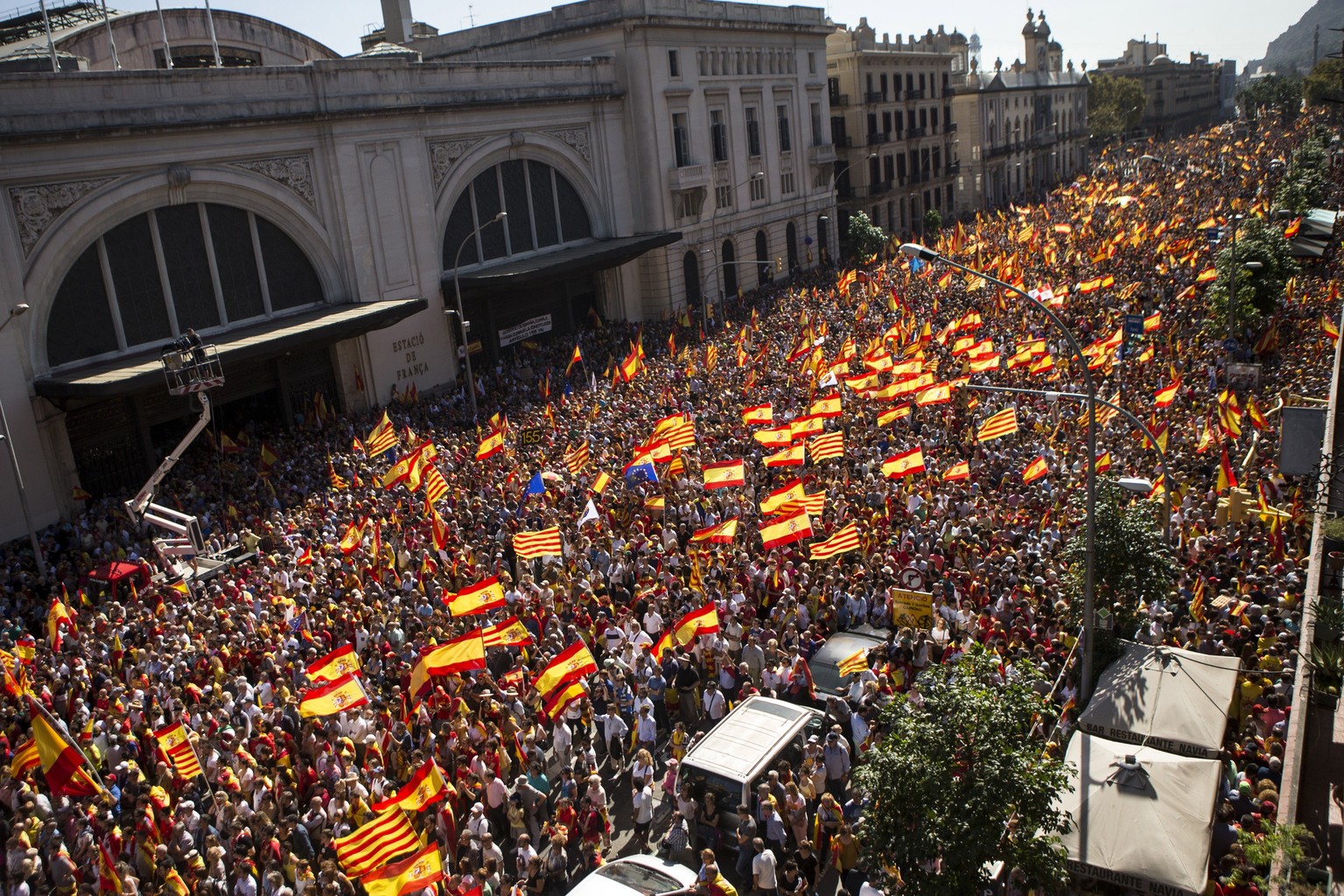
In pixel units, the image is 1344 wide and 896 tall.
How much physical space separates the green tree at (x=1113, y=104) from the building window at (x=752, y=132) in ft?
287

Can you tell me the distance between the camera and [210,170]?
33.6 metres

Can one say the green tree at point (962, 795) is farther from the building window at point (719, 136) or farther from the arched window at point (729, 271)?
the building window at point (719, 136)

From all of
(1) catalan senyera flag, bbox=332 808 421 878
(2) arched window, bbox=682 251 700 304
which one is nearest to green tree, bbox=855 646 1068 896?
(1) catalan senyera flag, bbox=332 808 421 878

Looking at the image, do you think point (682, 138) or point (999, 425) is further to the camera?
point (682, 138)

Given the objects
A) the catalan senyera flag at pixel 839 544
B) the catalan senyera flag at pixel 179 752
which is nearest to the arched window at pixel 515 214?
the catalan senyera flag at pixel 839 544

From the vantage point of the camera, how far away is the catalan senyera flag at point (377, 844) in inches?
456

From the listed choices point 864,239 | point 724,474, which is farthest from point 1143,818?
point 864,239

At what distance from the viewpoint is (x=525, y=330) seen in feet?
148

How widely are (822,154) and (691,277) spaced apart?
16002 millimetres

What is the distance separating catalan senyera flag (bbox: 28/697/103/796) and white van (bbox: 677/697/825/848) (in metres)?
7.47

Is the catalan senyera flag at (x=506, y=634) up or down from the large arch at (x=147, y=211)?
down

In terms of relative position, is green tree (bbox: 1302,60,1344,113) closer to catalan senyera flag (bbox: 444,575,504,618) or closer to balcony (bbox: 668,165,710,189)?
balcony (bbox: 668,165,710,189)

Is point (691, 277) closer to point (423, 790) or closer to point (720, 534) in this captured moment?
point (720, 534)

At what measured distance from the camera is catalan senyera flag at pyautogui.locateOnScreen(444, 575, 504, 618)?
17625 mm
